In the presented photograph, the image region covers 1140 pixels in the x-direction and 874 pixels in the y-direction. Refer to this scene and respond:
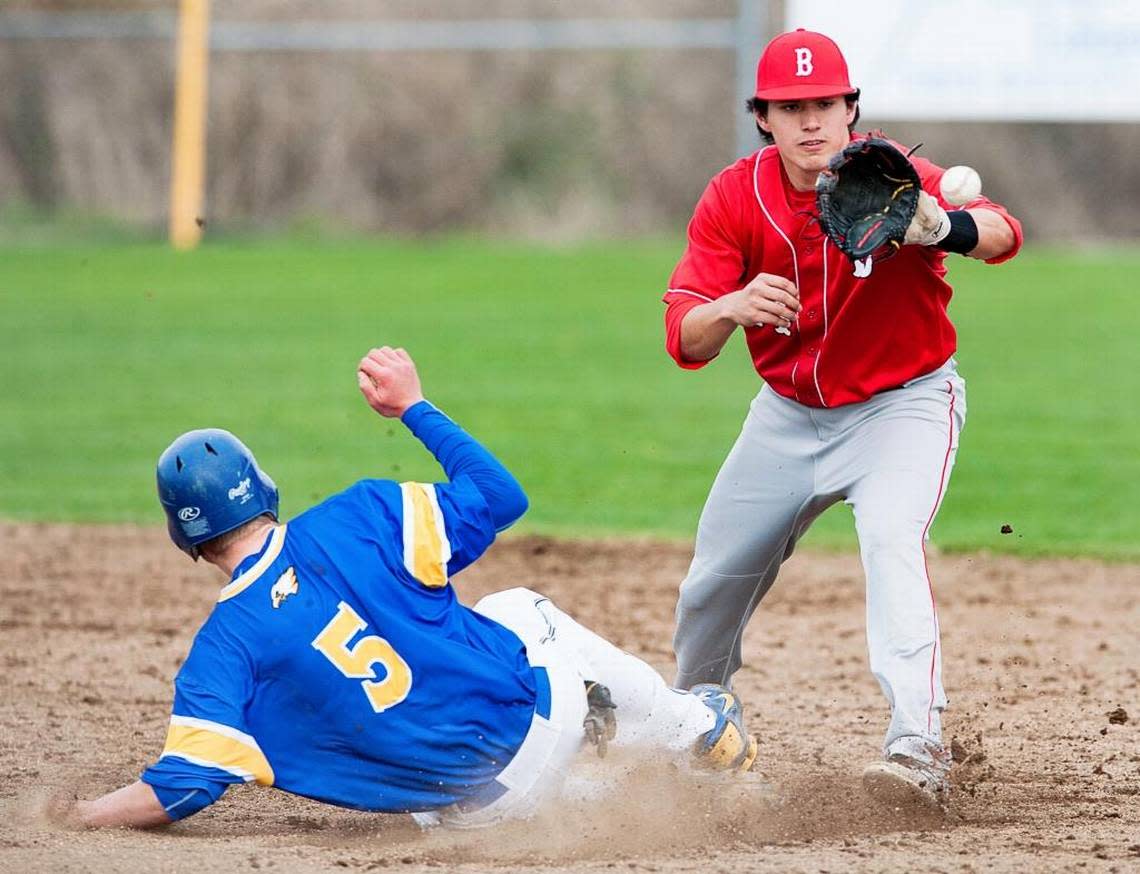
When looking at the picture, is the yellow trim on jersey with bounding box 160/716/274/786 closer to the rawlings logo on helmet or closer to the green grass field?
the rawlings logo on helmet

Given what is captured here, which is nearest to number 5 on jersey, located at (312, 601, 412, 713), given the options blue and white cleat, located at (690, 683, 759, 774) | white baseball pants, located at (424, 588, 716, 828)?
white baseball pants, located at (424, 588, 716, 828)

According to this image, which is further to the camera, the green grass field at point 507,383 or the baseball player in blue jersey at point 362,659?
the green grass field at point 507,383

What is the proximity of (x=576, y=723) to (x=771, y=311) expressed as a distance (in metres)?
1.17

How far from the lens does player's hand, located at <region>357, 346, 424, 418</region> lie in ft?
13.4

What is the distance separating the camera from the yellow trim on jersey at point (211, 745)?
3879 millimetres

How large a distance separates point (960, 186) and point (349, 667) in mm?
2081

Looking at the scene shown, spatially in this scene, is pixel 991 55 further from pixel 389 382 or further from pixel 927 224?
pixel 389 382

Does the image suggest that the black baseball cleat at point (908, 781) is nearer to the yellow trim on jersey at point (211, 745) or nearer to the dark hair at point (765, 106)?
the yellow trim on jersey at point (211, 745)

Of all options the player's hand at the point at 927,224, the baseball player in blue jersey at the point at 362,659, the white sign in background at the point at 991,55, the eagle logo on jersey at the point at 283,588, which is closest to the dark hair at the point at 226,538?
the baseball player in blue jersey at the point at 362,659

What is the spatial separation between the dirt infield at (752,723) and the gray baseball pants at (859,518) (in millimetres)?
→ 365

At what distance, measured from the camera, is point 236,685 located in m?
3.90

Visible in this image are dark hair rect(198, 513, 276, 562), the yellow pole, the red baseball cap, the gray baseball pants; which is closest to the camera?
dark hair rect(198, 513, 276, 562)

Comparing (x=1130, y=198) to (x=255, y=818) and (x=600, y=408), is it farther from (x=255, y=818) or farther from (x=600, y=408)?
(x=255, y=818)

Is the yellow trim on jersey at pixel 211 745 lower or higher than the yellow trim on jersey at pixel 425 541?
lower
